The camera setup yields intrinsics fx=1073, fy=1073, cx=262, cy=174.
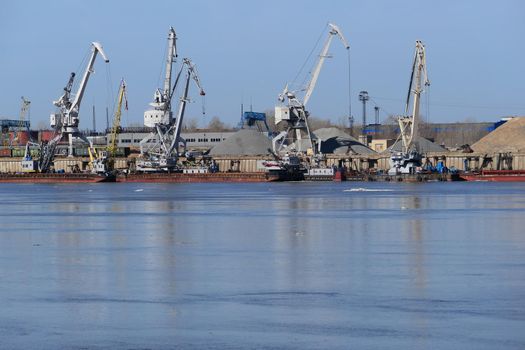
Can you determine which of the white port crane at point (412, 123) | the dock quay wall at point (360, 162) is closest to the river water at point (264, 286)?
the white port crane at point (412, 123)

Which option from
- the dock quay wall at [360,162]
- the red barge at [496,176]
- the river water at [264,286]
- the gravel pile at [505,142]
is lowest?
the red barge at [496,176]

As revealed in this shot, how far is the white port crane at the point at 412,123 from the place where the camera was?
482 ft

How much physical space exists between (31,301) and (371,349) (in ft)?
28.7

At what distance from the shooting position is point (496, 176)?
149625mm

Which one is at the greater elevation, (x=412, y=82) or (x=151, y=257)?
(x=412, y=82)

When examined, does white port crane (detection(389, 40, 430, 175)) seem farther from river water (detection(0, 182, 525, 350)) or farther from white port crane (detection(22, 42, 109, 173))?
river water (detection(0, 182, 525, 350))

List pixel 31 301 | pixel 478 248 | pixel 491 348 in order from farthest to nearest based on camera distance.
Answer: pixel 478 248 → pixel 31 301 → pixel 491 348

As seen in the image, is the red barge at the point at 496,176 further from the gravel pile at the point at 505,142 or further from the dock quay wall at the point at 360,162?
the gravel pile at the point at 505,142

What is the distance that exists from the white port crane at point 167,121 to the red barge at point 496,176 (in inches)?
1691

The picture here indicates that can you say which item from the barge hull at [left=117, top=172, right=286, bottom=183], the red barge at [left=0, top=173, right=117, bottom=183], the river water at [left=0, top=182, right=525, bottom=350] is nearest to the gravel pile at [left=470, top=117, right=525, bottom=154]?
the barge hull at [left=117, top=172, right=286, bottom=183]

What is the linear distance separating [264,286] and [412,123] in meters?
127

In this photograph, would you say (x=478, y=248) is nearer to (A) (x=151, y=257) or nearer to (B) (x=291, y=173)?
(A) (x=151, y=257)

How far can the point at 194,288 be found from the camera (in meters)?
25.4

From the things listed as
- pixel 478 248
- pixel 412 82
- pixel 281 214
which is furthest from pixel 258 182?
pixel 478 248
